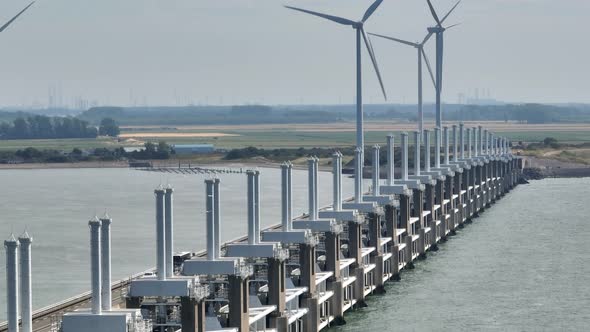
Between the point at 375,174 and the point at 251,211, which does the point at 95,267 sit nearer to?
the point at 251,211

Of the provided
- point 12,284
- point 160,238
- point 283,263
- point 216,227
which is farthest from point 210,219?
point 12,284

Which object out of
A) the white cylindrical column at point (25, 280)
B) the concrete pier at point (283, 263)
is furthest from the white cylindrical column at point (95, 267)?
the white cylindrical column at point (25, 280)

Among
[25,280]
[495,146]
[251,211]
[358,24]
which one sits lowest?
[495,146]

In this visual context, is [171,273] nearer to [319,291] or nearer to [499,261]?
[319,291]

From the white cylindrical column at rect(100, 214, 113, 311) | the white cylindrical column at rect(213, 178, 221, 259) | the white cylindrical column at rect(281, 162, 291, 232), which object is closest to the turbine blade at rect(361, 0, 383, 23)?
the white cylindrical column at rect(281, 162, 291, 232)

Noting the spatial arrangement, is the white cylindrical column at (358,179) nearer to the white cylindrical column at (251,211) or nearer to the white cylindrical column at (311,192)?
the white cylindrical column at (311,192)
